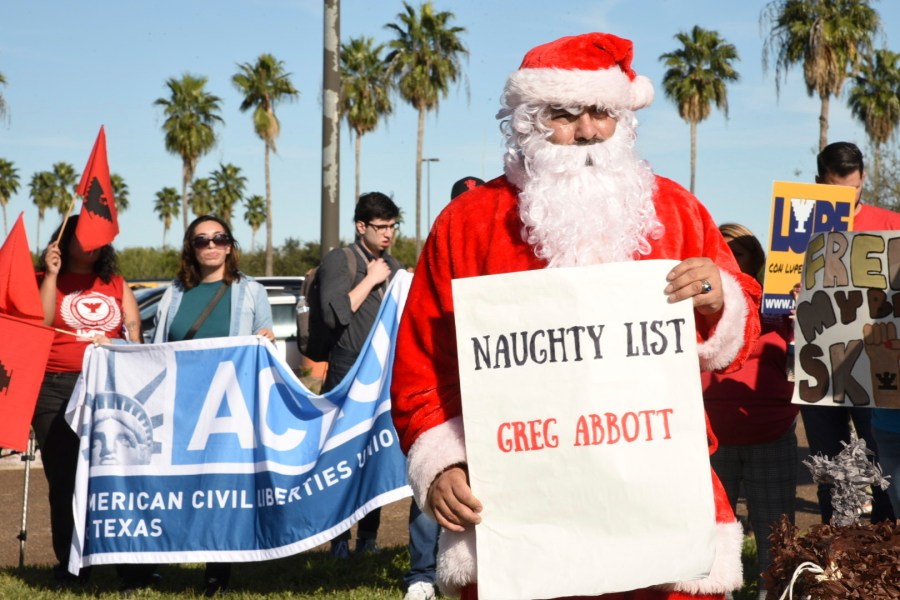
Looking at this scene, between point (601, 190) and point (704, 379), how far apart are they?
2.93 m

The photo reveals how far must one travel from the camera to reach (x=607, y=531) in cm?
251

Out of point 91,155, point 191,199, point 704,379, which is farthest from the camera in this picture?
point 191,199

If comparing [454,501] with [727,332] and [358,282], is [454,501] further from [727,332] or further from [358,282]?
[358,282]

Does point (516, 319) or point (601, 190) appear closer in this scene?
point (516, 319)

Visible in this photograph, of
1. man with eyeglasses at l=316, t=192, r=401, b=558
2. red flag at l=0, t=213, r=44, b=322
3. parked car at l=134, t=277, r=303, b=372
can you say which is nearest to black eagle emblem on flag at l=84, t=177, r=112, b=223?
red flag at l=0, t=213, r=44, b=322

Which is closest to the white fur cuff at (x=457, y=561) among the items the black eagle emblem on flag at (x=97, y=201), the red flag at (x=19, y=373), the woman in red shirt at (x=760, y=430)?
the woman in red shirt at (x=760, y=430)

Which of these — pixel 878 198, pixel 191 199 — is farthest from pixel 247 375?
pixel 191 199

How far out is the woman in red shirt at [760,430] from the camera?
5426 millimetres

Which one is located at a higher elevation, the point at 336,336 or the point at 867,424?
the point at 336,336

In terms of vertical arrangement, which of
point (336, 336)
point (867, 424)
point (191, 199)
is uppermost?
point (191, 199)

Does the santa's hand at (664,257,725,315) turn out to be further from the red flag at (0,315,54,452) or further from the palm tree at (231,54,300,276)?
the palm tree at (231,54,300,276)

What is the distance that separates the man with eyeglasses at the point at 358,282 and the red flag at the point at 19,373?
5.10 feet

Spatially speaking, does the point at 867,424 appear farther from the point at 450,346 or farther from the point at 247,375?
the point at 450,346

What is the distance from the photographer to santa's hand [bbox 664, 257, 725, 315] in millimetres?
2525
